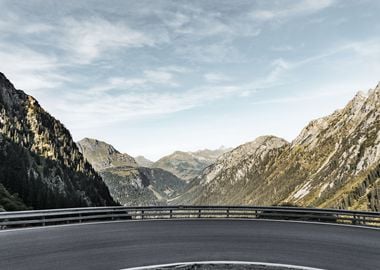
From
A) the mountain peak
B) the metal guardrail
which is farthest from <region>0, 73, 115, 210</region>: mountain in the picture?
the metal guardrail

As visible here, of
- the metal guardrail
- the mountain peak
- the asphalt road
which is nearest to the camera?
the asphalt road

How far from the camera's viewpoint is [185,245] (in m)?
12.9

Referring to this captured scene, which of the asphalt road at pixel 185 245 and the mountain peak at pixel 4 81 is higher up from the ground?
the mountain peak at pixel 4 81

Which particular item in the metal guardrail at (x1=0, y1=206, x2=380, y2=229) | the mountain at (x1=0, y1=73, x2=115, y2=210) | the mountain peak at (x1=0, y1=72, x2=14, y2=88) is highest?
the mountain peak at (x1=0, y1=72, x2=14, y2=88)

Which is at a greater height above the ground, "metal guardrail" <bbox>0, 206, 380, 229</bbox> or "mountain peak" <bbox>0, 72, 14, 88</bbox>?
"mountain peak" <bbox>0, 72, 14, 88</bbox>

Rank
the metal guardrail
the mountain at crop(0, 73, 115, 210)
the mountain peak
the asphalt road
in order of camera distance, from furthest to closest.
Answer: the mountain peak, the mountain at crop(0, 73, 115, 210), the metal guardrail, the asphalt road

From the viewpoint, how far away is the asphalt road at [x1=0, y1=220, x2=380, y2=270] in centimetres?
1049

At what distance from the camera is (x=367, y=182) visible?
19088 centimetres

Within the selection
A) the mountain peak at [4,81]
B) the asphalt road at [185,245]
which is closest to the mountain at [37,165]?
the mountain peak at [4,81]

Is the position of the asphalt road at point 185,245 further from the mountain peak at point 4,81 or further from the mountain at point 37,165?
the mountain peak at point 4,81

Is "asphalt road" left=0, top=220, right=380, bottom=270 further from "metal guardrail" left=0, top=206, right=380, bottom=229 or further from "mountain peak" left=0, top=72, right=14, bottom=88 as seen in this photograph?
"mountain peak" left=0, top=72, right=14, bottom=88

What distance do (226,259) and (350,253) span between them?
3.73 meters

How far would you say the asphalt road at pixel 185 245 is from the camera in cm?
1049

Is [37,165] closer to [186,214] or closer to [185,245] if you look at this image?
[186,214]
